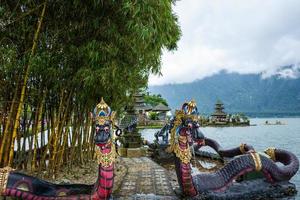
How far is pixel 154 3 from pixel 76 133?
4.93m

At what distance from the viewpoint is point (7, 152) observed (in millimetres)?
6555

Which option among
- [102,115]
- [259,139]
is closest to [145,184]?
[102,115]

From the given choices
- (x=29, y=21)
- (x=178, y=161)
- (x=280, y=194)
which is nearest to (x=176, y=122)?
(x=178, y=161)

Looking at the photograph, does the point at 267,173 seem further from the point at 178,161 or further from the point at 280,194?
the point at 178,161

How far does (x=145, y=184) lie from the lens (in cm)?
812

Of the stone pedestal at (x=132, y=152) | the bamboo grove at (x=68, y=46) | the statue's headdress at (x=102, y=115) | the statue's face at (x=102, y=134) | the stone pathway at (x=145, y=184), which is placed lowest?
the stone pathway at (x=145, y=184)

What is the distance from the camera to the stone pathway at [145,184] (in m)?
6.81

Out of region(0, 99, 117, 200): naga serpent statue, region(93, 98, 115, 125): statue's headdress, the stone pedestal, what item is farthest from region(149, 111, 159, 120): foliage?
region(93, 98, 115, 125): statue's headdress

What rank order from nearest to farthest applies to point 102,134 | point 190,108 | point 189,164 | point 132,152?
point 102,134 → point 190,108 → point 189,164 → point 132,152

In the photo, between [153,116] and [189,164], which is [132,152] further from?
[153,116]

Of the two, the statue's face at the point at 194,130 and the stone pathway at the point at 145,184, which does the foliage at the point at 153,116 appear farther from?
the statue's face at the point at 194,130

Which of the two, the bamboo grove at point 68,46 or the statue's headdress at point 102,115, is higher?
the bamboo grove at point 68,46

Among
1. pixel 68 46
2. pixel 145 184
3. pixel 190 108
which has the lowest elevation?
pixel 145 184

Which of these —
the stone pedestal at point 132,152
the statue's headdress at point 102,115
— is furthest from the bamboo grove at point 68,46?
the stone pedestal at point 132,152
